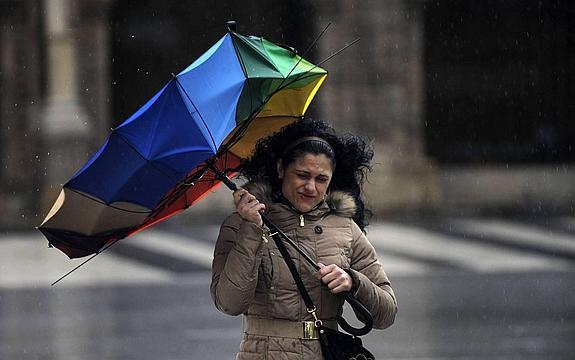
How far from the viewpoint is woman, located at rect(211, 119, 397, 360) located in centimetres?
418

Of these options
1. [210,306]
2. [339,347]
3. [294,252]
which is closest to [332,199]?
[294,252]

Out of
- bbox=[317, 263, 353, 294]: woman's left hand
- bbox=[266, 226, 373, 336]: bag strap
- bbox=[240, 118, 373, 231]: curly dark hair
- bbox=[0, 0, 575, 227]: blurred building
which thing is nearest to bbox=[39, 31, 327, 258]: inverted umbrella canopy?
bbox=[240, 118, 373, 231]: curly dark hair

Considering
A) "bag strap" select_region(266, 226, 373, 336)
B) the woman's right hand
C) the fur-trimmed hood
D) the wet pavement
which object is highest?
the wet pavement

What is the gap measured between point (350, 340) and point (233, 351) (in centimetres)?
564

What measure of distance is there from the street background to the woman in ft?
29.2

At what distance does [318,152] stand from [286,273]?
403mm

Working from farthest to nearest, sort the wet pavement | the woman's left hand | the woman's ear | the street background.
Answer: the street background, the wet pavement, the woman's ear, the woman's left hand

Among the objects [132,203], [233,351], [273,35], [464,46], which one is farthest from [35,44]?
[132,203]

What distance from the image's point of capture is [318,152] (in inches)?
171

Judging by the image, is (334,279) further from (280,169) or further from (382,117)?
(382,117)

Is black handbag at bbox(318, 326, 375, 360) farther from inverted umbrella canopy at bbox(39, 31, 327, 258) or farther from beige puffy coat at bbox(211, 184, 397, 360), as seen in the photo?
inverted umbrella canopy at bbox(39, 31, 327, 258)

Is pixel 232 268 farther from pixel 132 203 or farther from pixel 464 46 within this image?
Answer: pixel 464 46

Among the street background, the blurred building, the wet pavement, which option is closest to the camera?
the wet pavement

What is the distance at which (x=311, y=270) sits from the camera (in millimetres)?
4250
